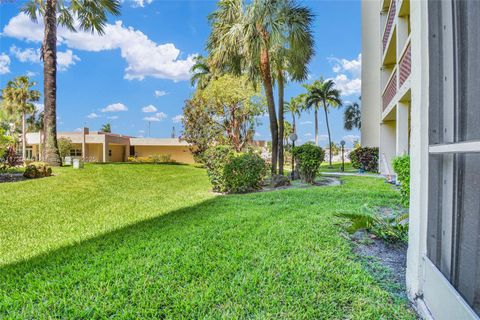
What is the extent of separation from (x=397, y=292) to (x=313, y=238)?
124 centimetres

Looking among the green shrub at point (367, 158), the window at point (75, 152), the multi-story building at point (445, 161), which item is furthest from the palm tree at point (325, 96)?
the multi-story building at point (445, 161)

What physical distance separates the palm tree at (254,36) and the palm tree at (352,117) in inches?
1117

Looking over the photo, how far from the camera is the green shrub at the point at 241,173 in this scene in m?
9.71

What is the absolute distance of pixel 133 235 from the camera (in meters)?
4.30

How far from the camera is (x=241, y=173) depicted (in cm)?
973

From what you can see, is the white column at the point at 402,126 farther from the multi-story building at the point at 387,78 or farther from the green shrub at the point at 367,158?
the green shrub at the point at 367,158

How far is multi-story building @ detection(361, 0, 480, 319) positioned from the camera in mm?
1633

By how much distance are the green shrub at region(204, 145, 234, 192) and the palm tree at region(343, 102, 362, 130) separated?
101 feet

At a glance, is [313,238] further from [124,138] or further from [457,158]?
[124,138]

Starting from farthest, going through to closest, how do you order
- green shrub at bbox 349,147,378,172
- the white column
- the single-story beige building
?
the single-story beige building → green shrub at bbox 349,147,378,172 → the white column

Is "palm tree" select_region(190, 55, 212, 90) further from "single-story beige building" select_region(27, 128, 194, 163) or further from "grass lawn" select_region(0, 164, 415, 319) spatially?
"grass lawn" select_region(0, 164, 415, 319)

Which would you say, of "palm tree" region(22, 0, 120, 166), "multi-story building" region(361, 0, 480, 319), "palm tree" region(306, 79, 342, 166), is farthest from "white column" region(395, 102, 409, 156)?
"palm tree" region(306, 79, 342, 166)

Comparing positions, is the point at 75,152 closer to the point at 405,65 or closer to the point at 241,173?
the point at 241,173

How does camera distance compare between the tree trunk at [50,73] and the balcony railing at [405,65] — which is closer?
the balcony railing at [405,65]
